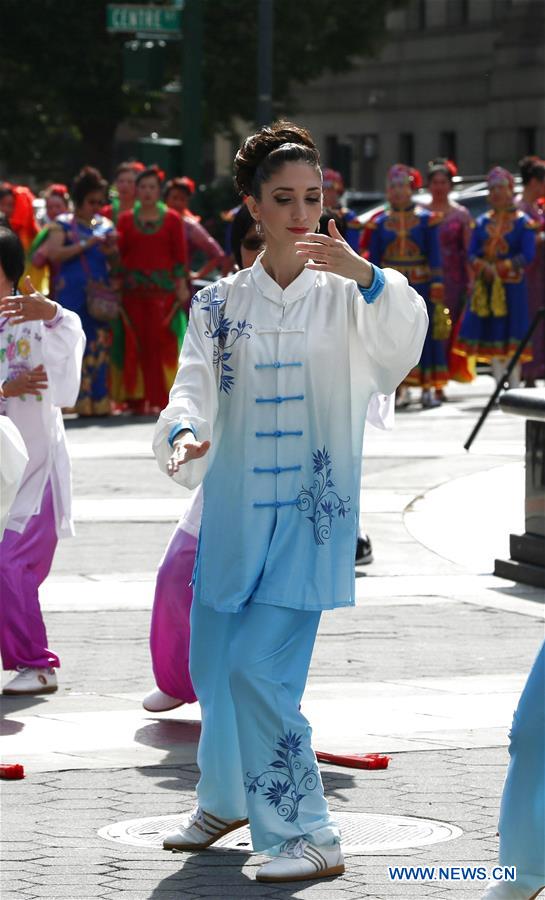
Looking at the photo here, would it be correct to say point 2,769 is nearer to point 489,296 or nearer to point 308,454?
point 308,454

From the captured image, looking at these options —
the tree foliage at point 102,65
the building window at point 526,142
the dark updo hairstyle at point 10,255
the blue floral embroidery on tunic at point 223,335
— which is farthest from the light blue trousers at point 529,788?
the building window at point 526,142

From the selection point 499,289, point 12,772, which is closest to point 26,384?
point 12,772

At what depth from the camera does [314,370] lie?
221 inches

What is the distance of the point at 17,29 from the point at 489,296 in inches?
921

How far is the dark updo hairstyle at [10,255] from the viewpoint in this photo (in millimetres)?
7609

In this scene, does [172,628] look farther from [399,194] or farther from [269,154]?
[399,194]

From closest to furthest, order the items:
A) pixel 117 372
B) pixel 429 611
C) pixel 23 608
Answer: pixel 23 608, pixel 429 611, pixel 117 372

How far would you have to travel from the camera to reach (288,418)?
5.60 m

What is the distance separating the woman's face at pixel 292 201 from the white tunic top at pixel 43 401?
2.30 m

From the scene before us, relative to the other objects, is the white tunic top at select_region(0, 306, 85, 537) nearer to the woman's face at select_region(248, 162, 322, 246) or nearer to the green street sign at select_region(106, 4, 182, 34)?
the woman's face at select_region(248, 162, 322, 246)

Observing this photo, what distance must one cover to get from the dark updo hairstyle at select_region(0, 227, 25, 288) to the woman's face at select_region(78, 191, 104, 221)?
30.7 ft

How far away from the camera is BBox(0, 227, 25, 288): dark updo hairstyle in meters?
7.61

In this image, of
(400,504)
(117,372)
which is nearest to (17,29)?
(117,372)

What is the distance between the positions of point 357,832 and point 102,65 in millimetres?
35029
